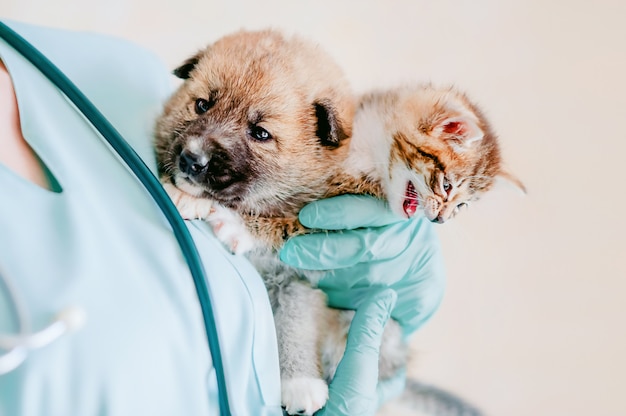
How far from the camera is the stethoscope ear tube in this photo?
2.76ft

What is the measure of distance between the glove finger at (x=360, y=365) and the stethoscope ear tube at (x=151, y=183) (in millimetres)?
346

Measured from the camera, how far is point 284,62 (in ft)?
3.46

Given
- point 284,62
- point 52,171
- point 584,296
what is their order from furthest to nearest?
1. point 584,296
2. point 284,62
3. point 52,171

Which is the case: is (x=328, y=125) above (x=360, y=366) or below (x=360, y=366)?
above

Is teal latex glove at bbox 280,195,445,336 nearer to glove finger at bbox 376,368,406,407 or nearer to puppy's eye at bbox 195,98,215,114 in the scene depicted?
glove finger at bbox 376,368,406,407

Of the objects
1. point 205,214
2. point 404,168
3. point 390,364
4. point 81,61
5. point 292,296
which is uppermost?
point 81,61

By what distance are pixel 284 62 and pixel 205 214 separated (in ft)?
1.17

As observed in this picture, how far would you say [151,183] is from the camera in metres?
0.88


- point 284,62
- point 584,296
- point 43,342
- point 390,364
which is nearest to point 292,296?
point 390,364

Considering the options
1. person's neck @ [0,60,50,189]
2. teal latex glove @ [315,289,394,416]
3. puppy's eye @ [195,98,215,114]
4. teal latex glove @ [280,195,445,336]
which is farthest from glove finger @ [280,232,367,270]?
person's neck @ [0,60,50,189]

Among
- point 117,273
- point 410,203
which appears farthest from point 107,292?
point 410,203

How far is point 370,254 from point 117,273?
599mm

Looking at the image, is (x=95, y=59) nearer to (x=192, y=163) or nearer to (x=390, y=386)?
(x=192, y=163)

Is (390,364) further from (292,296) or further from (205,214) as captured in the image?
(205,214)
